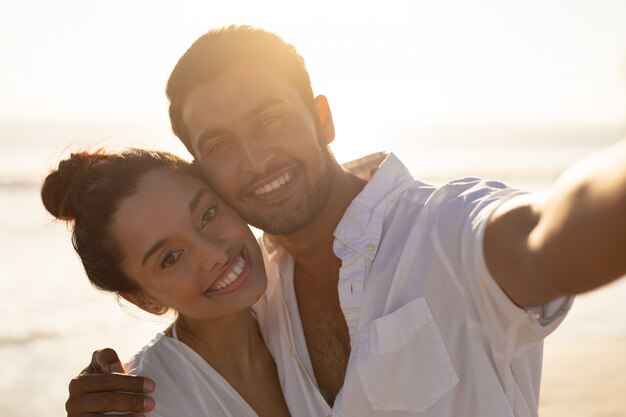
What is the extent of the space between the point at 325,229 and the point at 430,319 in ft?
3.77

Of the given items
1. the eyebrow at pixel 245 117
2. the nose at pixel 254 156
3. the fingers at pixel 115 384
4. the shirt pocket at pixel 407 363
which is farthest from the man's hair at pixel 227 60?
the shirt pocket at pixel 407 363

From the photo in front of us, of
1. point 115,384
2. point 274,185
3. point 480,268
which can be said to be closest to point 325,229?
point 274,185

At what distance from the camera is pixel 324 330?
11.4 ft

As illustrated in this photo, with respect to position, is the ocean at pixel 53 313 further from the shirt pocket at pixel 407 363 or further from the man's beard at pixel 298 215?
the shirt pocket at pixel 407 363

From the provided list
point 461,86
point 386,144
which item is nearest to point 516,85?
point 461,86

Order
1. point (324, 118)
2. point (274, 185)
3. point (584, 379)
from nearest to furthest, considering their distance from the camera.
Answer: point (274, 185) < point (324, 118) < point (584, 379)

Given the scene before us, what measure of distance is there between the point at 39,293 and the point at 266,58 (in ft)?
21.5

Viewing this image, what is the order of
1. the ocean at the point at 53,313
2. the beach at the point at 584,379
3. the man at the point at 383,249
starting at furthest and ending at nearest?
the beach at the point at 584,379, the ocean at the point at 53,313, the man at the point at 383,249

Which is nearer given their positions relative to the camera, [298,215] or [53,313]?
[298,215]

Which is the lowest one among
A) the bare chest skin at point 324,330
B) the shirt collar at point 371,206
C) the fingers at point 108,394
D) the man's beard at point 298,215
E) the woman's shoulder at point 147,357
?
the bare chest skin at point 324,330

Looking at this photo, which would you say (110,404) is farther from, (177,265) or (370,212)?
(370,212)

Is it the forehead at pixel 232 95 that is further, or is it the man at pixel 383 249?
the forehead at pixel 232 95

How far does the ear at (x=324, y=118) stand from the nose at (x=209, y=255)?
0.91 meters

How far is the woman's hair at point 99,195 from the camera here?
312cm
